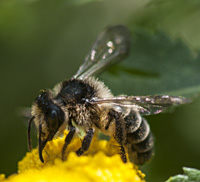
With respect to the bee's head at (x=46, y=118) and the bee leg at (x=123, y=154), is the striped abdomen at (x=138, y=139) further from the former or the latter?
the bee's head at (x=46, y=118)

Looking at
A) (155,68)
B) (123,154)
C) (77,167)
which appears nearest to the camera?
(77,167)

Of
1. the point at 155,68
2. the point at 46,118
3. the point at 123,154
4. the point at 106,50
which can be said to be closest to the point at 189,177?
the point at 123,154

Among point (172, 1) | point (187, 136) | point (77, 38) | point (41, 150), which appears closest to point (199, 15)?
point (172, 1)

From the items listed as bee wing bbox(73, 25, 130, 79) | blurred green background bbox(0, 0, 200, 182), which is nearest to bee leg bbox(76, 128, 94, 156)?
bee wing bbox(73, 25, 130, 79)

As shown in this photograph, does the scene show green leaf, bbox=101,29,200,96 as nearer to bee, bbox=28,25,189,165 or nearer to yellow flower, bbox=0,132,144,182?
bee, bbox=28,25,189,165

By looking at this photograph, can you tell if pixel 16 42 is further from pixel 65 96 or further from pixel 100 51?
pixel 65 96

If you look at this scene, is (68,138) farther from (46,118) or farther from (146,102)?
(146,102)
